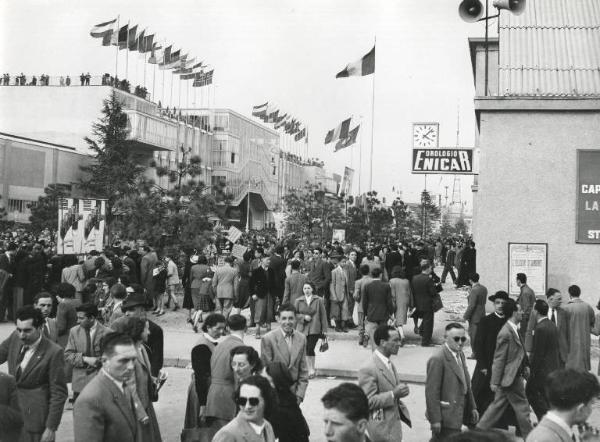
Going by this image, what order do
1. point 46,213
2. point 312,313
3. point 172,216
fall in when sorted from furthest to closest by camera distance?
point 46,213 < point 172,216 < point 312,313

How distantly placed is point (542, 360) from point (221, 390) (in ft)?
14.9

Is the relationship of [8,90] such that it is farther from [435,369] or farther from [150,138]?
[435,369]

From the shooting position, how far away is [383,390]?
20.0 feet

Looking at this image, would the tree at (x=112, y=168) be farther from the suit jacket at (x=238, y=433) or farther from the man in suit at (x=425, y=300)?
the suit jacket at (x=238, y=433)

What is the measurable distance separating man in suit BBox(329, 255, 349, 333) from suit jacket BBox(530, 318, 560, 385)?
297 inches

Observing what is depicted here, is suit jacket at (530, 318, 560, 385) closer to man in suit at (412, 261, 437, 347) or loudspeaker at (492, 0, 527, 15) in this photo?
man in suit at (412, 261, 437, 347)

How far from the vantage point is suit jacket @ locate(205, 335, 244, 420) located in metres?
6.41

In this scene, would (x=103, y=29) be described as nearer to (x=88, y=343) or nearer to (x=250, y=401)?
(x=88, y=343)

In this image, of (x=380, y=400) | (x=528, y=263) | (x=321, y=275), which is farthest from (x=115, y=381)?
(x=321, y=275)

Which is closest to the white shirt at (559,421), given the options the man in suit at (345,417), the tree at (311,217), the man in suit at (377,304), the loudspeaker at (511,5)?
the man in suit at (345,417)

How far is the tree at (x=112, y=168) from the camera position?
32794 millimetres

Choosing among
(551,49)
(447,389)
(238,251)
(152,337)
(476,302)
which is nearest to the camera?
(447,389)

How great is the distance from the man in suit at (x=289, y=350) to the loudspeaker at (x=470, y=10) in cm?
898

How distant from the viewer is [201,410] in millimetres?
6809
